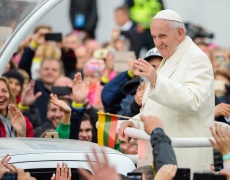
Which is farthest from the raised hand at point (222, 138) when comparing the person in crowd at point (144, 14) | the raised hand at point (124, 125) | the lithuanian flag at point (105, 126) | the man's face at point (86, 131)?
the person in crowd at point (144, 14)

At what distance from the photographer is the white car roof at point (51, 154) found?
336 inches

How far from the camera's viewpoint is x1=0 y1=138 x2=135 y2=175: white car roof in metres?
8.53

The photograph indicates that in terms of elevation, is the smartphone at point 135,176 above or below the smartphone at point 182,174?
above

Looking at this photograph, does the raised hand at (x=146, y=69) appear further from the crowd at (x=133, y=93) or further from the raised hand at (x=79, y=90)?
the raised hand at (x=79, y=90)

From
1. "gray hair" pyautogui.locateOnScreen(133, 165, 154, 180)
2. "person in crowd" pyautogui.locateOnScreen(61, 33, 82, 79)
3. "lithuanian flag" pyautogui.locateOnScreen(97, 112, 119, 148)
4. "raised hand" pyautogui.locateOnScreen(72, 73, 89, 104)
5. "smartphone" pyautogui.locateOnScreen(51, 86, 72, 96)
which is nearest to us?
"gray hair" pyautogui.locateOnScreen(133, 165, 154, 180)

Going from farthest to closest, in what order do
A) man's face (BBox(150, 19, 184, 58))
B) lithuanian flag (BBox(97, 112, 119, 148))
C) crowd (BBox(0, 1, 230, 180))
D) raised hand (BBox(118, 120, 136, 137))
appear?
lithuanian flag (BBox(97, 112, 119, 148)) → raised hand (BBox(118, 120, 136, 137)) → man's face (BBox(150, 19, 184, 58)) → crowd (BBox(0, 1, 230, 180))

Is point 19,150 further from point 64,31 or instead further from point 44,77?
point 64,31

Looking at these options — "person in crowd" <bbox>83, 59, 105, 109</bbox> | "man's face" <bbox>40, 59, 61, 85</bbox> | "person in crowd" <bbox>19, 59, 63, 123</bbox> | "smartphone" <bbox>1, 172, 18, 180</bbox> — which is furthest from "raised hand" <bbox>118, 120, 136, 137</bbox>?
"man's face" <bbox>40, 59, 61, 85</bbox>

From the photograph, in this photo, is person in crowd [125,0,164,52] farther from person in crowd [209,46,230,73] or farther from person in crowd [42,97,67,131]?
person in crowd [42,97,67,131]

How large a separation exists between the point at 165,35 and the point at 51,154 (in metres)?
1.20

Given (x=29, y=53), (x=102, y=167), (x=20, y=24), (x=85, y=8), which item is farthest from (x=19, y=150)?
(x=85, y=8)

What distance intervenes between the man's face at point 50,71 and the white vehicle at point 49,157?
655 centimetres

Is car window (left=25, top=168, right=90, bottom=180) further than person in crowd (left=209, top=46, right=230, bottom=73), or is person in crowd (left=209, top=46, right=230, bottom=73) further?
person in crowd (left=209, top=46, right=230, bottom=73)

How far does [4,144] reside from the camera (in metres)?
8.98
